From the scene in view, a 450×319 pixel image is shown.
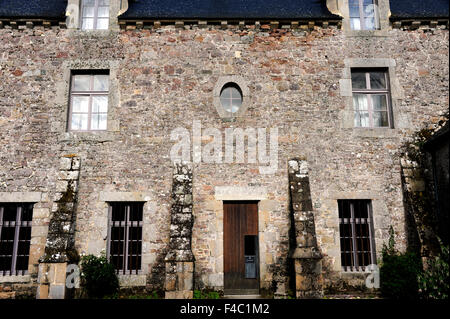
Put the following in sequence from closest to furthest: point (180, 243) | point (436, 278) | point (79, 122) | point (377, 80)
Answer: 1. point (436, 278)
2. point (180, 243)
3. point (79, 122)
4. point (377, 80)

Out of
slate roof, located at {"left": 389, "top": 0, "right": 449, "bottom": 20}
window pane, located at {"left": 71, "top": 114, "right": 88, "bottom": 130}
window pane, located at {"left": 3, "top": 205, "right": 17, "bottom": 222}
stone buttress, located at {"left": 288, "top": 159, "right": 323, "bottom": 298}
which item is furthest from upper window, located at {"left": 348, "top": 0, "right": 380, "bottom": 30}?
window pane, located at {"left": 3, "top": 205, "right": 17, "bottom": 222}

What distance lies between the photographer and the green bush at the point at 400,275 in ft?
24.6

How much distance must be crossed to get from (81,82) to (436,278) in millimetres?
9289

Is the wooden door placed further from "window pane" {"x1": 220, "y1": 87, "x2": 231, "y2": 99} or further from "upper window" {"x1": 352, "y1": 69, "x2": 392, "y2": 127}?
"upper window" {"x1": 352, "y1": 69, "x2": 392, "y2": 127}

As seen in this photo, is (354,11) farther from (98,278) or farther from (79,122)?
(98,278)

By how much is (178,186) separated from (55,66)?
4412 millimetres

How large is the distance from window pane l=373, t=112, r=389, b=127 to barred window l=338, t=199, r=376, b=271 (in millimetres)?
2016

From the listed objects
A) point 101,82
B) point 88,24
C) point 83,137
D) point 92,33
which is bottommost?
point 83,137

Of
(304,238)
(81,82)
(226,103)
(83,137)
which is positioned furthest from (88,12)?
(304,238)

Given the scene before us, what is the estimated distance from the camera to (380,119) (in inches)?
352

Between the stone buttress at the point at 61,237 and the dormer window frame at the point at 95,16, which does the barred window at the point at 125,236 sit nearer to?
the stone buttress at the point at 61,237

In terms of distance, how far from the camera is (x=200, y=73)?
29.0 ft

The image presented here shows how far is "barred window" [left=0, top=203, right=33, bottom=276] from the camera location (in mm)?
8023

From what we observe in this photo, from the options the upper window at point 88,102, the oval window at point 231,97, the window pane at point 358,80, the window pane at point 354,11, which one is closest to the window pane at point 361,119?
the window pane at point 358,80
